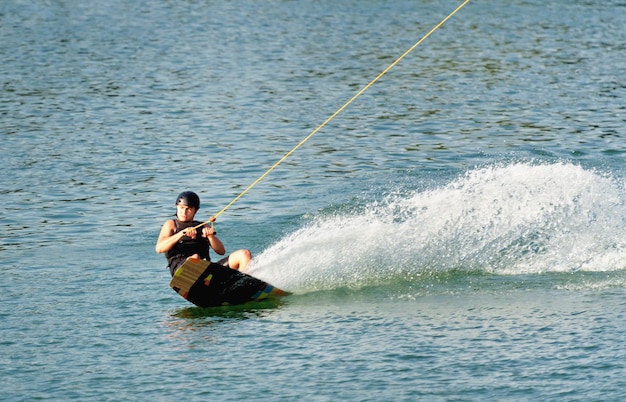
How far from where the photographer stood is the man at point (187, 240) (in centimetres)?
1321

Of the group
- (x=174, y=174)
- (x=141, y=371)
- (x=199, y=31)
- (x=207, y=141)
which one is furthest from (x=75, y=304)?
(x=199, y=31)

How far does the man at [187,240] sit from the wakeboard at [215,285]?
242 millimetres

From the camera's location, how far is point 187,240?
13.4m

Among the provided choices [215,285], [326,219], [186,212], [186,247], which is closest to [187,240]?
[186,247]

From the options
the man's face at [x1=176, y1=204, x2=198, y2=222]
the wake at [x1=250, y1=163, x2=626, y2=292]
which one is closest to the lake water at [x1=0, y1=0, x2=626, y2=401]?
the wake at [x1=250, y1=163, x2=626, y2=292]

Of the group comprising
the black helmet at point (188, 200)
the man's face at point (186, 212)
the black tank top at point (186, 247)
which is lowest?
the black tank top at point (186, 247)

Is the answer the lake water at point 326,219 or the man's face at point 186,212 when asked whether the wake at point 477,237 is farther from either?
the man's face at point 186,212

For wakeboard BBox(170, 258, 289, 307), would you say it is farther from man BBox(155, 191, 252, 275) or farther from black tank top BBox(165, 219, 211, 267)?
black tank top BBox(165, 219, 211, 267)

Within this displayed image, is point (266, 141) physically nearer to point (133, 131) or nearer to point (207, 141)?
point (207, 141)

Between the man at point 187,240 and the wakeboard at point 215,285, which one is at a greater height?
the man at point 187,240

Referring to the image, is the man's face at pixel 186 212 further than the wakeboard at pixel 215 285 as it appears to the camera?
Yes

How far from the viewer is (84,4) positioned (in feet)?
160

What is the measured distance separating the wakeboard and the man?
24 cm

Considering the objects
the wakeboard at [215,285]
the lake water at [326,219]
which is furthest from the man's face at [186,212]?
the lake water at [326,219]
